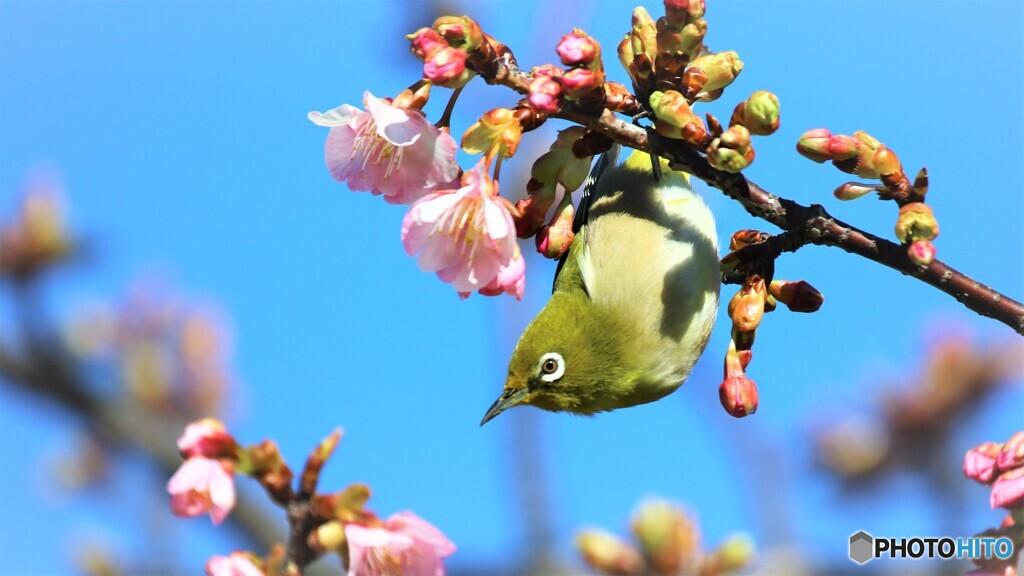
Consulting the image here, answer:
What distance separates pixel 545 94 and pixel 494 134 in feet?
0.66

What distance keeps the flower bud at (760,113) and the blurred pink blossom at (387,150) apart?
69 centimetres

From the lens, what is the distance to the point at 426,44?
2.26 m

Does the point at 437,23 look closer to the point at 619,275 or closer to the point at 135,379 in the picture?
the point at 619,275

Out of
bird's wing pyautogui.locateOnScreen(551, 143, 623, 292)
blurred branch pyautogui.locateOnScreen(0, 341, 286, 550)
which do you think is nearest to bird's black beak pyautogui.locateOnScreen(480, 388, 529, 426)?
bird's wing pyautogui.locateOnScreen(551, 143, 623, 292)

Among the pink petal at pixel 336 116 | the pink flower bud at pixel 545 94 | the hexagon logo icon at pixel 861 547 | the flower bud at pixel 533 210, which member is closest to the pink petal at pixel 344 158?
the pink petal at pixel 336 116

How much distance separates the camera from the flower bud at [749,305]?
246 centimetres

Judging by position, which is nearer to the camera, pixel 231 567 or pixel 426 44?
pixel 426 44

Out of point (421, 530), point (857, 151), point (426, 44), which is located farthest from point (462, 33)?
point (421, 530)

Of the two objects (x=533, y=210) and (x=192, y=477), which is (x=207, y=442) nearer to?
(x=192, y=477)

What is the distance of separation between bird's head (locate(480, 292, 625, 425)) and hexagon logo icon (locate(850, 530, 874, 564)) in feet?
3.64

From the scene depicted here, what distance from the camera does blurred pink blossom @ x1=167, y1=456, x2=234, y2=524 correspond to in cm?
295

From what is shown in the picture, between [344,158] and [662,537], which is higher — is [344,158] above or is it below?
above

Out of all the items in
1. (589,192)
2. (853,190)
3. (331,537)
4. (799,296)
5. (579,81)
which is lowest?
(331,537)

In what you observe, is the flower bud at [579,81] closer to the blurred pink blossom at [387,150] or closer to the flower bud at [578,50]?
the flower bud at [578,50]
